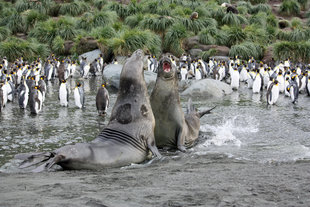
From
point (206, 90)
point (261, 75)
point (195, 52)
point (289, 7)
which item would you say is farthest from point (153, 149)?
point (289, 7)

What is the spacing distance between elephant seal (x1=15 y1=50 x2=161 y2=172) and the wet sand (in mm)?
193

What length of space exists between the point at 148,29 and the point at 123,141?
20039 mm

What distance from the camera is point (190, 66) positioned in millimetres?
20531

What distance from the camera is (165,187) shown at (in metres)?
3.83

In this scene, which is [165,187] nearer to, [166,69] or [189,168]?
[189,168]

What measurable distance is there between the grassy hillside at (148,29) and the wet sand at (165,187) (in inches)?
665

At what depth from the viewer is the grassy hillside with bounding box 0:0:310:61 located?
22188mm

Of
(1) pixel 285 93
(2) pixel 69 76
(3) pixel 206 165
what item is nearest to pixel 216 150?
(3) pixel 206 165

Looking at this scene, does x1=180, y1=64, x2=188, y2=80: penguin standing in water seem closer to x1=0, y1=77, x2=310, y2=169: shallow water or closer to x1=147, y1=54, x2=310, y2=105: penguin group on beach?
x1=147, y1=54, x2=310, y2=105: penguin group on beach

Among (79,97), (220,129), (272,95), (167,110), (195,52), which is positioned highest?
(195,52)

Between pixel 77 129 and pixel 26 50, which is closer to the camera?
pixel 77 129

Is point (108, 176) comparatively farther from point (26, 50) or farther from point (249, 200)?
point (26, 50)

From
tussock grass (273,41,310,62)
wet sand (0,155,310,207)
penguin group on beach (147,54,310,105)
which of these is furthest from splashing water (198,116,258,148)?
tussock grass (273,41,310,62)

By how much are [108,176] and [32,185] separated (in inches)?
35.8
